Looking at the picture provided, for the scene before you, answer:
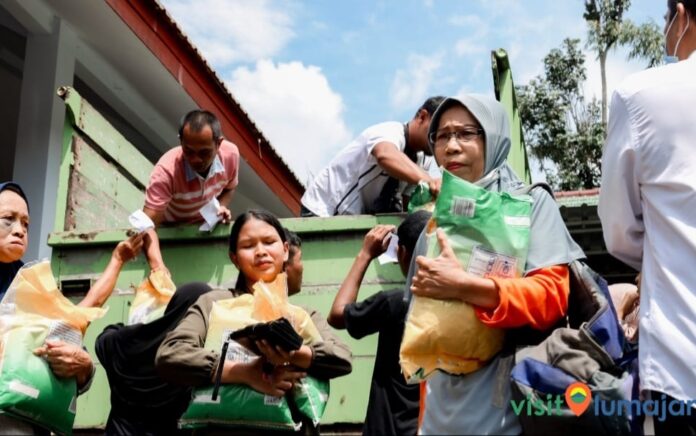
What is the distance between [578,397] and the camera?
2.28 metres

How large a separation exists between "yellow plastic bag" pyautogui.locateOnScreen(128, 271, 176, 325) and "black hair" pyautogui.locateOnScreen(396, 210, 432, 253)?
1193 mm

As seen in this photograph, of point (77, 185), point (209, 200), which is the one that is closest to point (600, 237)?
point (209, 200)

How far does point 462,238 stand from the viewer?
100 inches

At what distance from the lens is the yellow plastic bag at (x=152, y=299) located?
4055 millimetres

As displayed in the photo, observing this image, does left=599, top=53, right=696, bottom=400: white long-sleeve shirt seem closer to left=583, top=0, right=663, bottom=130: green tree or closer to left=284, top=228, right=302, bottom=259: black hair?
left=284, top=228, right=302, bottom=259: black hair

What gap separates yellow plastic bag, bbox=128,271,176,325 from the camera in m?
4.05

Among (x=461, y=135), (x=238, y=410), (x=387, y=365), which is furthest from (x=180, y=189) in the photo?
(x=461, y=135)

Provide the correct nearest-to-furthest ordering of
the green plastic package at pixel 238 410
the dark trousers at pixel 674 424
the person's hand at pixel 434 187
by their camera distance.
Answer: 1. the dark trousers at pixel 674 424
2. the green plastic package at pixel 238 410
3. the person's hand at pixel 434 187

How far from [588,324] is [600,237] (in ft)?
12.0

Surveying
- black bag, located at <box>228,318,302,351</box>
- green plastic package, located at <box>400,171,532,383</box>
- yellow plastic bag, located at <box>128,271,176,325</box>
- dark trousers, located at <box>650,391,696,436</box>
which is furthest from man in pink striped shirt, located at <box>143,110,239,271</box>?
dark trousers, located at <box>650,391,696,436</box>

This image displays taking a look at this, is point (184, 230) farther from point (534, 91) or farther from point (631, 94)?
point (534, 91)

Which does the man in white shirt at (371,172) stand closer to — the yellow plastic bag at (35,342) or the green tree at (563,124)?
the yellow plastic bag at (35,342)

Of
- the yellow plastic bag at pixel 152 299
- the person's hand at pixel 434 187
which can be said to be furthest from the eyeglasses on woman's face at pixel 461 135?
the yellow plastic bag at pixel 152 299

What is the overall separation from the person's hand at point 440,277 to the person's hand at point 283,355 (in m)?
0.64
